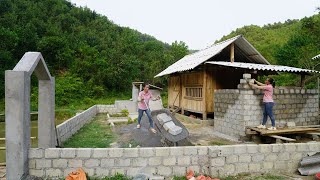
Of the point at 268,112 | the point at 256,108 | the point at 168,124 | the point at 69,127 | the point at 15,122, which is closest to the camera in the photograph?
the point at 15,122

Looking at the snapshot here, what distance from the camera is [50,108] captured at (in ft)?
22.6

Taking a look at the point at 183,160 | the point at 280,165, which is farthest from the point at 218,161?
the point at 280,165

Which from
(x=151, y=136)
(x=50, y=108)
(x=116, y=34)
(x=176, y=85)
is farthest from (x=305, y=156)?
(x=116, y=34)

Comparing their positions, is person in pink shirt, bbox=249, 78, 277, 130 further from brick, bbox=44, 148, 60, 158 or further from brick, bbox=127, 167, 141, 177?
brick, bbox=44, 148, 60, 158

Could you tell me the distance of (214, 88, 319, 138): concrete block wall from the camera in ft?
30.6

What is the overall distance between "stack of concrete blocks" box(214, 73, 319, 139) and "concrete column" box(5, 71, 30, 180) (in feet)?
21.7

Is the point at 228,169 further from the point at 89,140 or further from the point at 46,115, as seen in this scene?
the point at 89,140

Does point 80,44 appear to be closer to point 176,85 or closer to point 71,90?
point 71,90

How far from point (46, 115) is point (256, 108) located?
6.53m

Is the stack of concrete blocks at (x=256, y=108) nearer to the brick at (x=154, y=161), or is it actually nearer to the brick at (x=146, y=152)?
the brick at (x=154, y=161)

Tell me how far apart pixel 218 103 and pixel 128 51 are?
30125 millimetres

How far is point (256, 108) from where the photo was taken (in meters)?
9.40

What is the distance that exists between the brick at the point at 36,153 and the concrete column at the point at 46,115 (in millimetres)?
753

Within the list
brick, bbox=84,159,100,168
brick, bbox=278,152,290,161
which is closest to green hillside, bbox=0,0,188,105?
brick, bbox=84,159,100,168
